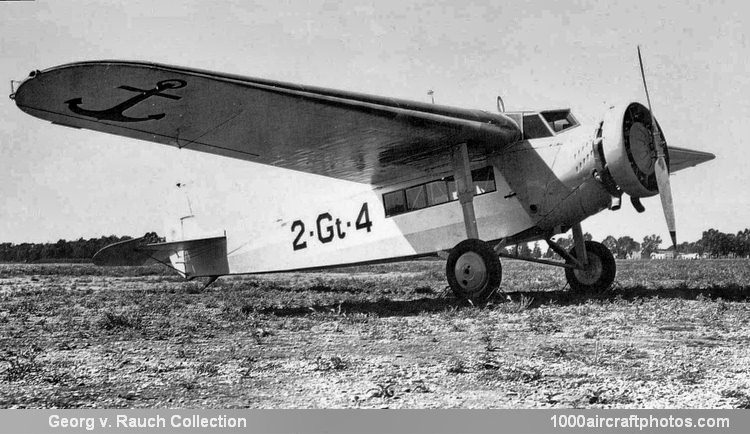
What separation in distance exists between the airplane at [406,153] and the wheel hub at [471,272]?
16mm

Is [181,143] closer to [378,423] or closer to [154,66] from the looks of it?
[154,66]

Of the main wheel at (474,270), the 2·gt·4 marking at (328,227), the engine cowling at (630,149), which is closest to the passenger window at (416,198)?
the 2·gt·4 marking at (328,227)

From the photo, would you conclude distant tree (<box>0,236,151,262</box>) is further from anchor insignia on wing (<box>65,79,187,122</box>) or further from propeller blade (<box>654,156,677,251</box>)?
propeller blade (<box>654,156,677,251</box>)

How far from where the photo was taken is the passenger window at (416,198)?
387 inches

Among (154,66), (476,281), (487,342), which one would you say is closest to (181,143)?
(154,66)

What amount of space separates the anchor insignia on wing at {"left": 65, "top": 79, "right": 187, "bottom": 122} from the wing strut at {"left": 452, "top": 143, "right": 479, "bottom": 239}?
4238 mm

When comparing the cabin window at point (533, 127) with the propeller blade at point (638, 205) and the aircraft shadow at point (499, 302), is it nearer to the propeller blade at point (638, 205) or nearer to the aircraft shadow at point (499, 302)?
the propeller blade at point (638, 205)

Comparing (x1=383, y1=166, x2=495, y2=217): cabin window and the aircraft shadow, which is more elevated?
(x1=383, y1=166, x2=495, y2=217): cabin window

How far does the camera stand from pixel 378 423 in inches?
143

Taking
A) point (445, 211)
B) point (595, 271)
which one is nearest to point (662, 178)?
point (595, 271)

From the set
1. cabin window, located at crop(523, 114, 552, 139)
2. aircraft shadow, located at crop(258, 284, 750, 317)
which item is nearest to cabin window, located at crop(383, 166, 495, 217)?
cabin window, located at crop(523, 114, 552, 139)

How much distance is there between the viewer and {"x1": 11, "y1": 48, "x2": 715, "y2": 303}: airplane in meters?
6.44

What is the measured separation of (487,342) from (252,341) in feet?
7.75

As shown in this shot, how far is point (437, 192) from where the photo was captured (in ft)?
31.7
